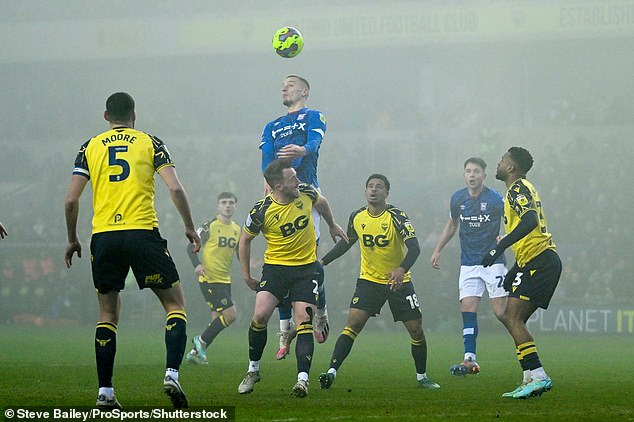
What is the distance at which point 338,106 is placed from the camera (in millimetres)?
34219

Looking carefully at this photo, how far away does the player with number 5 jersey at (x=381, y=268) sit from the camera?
11.1m

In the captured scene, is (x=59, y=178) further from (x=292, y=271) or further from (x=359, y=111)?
(x=292, y=271)

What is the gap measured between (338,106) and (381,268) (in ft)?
76.1

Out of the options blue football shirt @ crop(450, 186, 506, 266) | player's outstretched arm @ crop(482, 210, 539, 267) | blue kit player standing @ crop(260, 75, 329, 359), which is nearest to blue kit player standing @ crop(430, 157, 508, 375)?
blue football shirt @ crop(450, 186, 506, 266)

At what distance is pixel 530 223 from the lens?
942cm

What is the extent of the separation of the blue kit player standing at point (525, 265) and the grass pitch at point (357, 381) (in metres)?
0.28

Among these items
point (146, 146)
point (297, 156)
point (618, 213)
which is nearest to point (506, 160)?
point (297, 156)

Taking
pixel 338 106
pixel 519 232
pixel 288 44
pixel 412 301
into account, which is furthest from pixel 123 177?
pixel 338 106

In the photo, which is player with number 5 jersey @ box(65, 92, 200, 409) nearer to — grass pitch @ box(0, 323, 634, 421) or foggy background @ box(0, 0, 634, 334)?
grass pitch @ box(0, 323, 634, 421)

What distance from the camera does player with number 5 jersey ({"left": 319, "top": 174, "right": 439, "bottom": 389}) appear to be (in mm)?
11070

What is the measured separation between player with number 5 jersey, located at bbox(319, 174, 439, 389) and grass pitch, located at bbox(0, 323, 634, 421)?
18.8 inches

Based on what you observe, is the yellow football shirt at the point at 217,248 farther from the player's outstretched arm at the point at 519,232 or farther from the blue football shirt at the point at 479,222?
the player's outstretched arm at the point at 519,232

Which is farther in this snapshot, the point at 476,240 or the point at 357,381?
the point at 476,240

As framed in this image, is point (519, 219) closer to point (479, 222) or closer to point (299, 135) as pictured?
point (299, 135)
